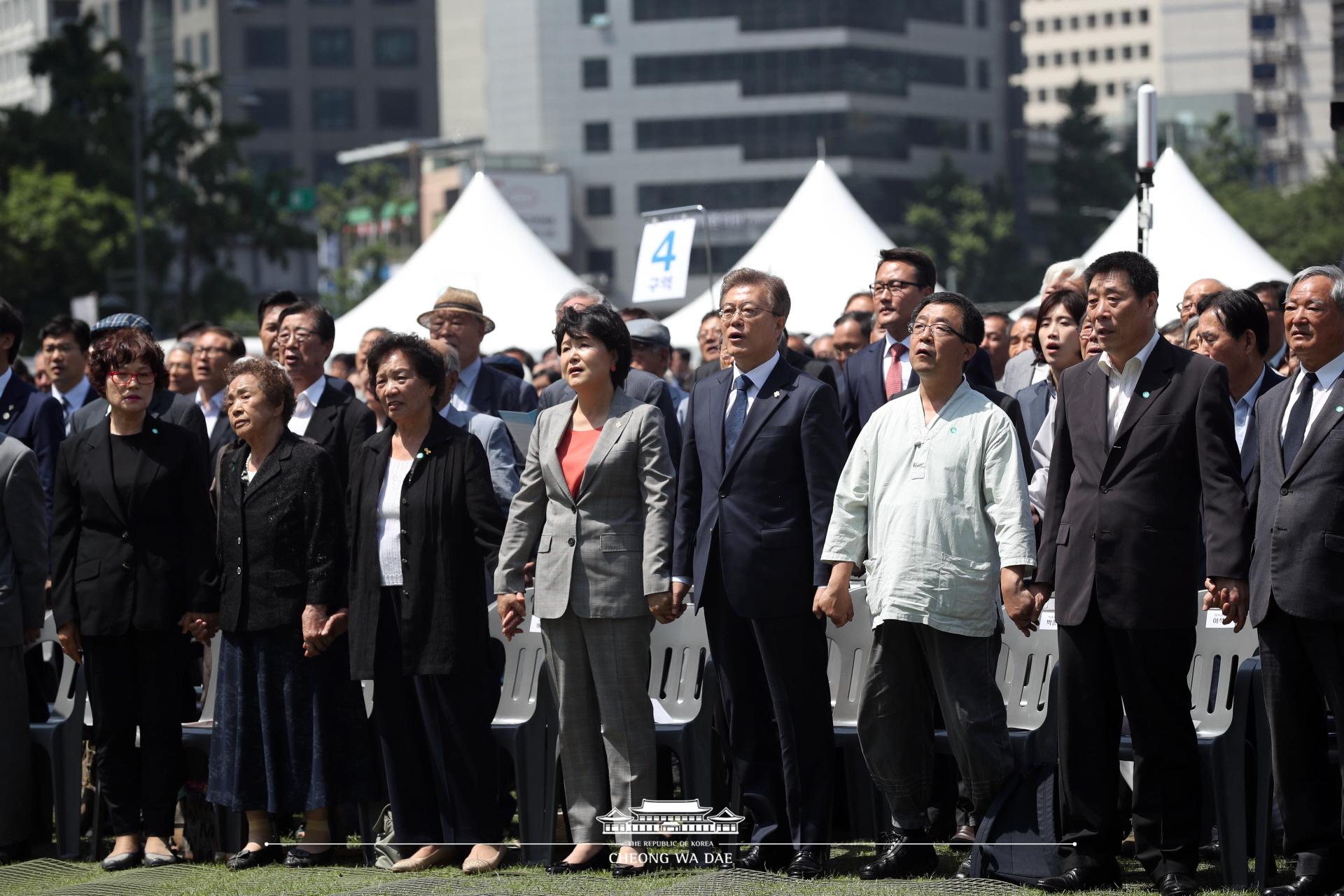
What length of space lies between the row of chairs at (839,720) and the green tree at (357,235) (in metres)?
72.5

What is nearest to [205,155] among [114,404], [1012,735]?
[114,404]

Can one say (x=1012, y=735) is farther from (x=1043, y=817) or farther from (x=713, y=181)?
(x=713, y=181)

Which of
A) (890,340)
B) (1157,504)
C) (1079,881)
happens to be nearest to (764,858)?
(1079,881)

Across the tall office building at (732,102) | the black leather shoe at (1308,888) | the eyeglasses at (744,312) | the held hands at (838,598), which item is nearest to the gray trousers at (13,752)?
the eyeglasses at (744,312)

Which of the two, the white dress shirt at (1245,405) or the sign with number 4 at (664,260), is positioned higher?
the sign with number 4 at (664,260)

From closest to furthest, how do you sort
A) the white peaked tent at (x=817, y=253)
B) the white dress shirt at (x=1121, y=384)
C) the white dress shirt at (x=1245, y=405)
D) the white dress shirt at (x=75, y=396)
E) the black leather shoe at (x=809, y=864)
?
the white dress shirt at (x=1121, y=384) → the black leather shoe at (x=809, y=864) → the white dress shirt at (x=1245, y=405) → the white dress shirt at (x=75, y=396) → the white peaked tent at (x=817, y=253)

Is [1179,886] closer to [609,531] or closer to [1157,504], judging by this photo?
[1157,504]

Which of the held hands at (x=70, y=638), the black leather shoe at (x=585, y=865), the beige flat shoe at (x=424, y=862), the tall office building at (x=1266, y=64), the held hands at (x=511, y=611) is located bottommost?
the beige flat shoe at (x=424, y=862)

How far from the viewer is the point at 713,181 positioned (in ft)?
339

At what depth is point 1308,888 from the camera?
6.63m

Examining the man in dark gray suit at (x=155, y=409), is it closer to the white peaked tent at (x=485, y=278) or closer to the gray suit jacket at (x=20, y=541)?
the gray suit jacket at (x=20, y=541)

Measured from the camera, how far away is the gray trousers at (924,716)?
7117 millimetres

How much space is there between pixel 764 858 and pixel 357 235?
3269 inches

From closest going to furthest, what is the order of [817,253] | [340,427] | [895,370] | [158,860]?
[158,860] → [895,370] → [340,427] → [817,253]
